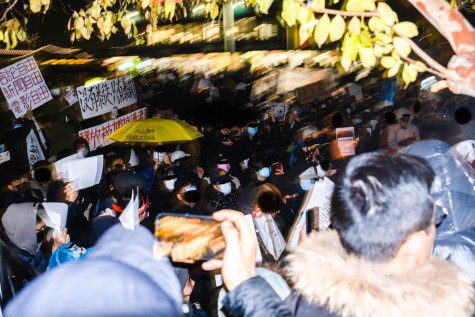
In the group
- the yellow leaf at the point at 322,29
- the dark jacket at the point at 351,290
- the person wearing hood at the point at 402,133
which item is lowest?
the person wearing hood at the point at 402,133

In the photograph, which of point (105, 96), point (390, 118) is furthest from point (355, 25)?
point (390, 118)

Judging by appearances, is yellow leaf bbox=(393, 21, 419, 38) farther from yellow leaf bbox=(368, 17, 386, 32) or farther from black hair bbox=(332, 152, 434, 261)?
black hair bbox=(332, 152, 434, 261)

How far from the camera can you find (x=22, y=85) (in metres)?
6.73

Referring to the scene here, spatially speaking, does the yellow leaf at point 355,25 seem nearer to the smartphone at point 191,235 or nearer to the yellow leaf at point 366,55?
the yellow leaf at point 366,55

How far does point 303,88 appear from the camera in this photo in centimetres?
1549

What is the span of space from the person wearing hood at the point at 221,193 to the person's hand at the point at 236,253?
365 centimetres

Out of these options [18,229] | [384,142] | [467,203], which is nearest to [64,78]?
[18,229]

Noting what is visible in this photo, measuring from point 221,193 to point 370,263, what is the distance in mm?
4159

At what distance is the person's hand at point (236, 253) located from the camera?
1.60 m

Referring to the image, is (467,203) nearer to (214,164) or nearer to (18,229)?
(18,229)

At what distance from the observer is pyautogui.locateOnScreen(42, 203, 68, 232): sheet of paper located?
4148 millimetres

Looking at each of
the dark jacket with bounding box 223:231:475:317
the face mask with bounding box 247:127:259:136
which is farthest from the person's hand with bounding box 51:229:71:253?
the face mask with bounding box 247:127:259:136

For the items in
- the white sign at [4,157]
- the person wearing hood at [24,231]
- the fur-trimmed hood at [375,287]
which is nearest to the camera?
the fur-trimmed hood at [375,287]

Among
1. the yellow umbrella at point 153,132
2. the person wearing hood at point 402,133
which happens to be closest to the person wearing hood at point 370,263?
the yellow umbrella at point 153,132
